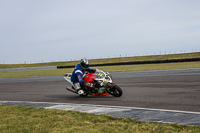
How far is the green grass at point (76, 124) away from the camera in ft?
16.5

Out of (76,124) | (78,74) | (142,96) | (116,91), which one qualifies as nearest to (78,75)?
(78,74)

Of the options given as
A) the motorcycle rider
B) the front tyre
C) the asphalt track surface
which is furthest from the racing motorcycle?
the asphalt track surface

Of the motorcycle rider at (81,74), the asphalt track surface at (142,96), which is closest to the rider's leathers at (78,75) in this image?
the motorcycle rider at (81,74)

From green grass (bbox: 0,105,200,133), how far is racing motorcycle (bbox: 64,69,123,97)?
327 cm

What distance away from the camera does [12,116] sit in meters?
7.06

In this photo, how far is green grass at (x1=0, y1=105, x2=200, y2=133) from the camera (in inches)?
198

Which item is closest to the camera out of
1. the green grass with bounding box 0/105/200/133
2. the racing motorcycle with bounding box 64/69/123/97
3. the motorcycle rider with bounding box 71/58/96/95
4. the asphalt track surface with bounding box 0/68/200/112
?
the green grass with bounding box 0/105/200/133

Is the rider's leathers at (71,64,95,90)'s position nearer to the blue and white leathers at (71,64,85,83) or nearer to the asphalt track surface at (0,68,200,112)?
the blue and white leathers at (71,64,85,83)

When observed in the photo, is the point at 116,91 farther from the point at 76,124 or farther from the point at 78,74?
the point at 76,124

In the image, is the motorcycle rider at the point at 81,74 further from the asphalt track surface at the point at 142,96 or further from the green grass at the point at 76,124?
the green grass at the point at 76,124

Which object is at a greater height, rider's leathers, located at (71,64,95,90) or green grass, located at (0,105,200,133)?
rider's leathers, located at (71,64,95,90)

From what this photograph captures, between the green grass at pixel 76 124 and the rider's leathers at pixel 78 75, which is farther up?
the rider's leathers at pixel 78 75

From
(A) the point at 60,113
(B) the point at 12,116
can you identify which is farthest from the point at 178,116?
(B) the point at 12,116

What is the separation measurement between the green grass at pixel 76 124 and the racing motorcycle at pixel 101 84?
3.27 metres
